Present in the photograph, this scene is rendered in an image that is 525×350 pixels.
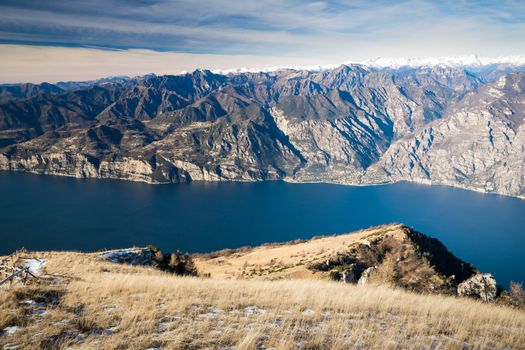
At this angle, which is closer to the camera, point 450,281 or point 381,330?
point 381,330

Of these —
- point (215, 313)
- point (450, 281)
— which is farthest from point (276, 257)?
point (215, 313)

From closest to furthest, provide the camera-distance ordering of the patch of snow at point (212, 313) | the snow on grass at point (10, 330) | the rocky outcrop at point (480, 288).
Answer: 1. the snow on grass at point (10, 330)
2. the patch of snow at point (212, 313)
3. the rocky outcrop at point (480, 288)

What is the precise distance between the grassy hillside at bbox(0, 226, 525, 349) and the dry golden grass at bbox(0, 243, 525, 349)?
0.12 feet

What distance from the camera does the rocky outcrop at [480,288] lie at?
4116 cm

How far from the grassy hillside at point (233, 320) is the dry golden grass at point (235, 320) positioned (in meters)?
0.04

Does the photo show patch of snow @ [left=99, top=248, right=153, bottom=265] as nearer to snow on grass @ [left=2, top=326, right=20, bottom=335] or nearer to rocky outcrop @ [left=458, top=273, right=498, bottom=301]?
snow on grass @ [left=2, top=326, right=20, bottom=335]

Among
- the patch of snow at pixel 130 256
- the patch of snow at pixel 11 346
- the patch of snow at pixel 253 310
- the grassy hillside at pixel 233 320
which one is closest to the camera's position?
the patch of snow at pixel 11 346

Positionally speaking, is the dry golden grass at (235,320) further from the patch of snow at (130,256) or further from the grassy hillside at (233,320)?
the patch of snow at (130,256)

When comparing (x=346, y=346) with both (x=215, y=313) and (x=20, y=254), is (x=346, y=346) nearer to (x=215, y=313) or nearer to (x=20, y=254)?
(x=215, y=313)

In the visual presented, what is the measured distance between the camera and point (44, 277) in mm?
19938

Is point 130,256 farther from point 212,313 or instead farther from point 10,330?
point 10,330

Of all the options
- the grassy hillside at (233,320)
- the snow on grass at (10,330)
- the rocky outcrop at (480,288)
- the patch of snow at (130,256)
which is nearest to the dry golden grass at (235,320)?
the grassy hillside at (233,320)

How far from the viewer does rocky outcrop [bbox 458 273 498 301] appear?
135ft

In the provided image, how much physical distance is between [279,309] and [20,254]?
3059 cm
